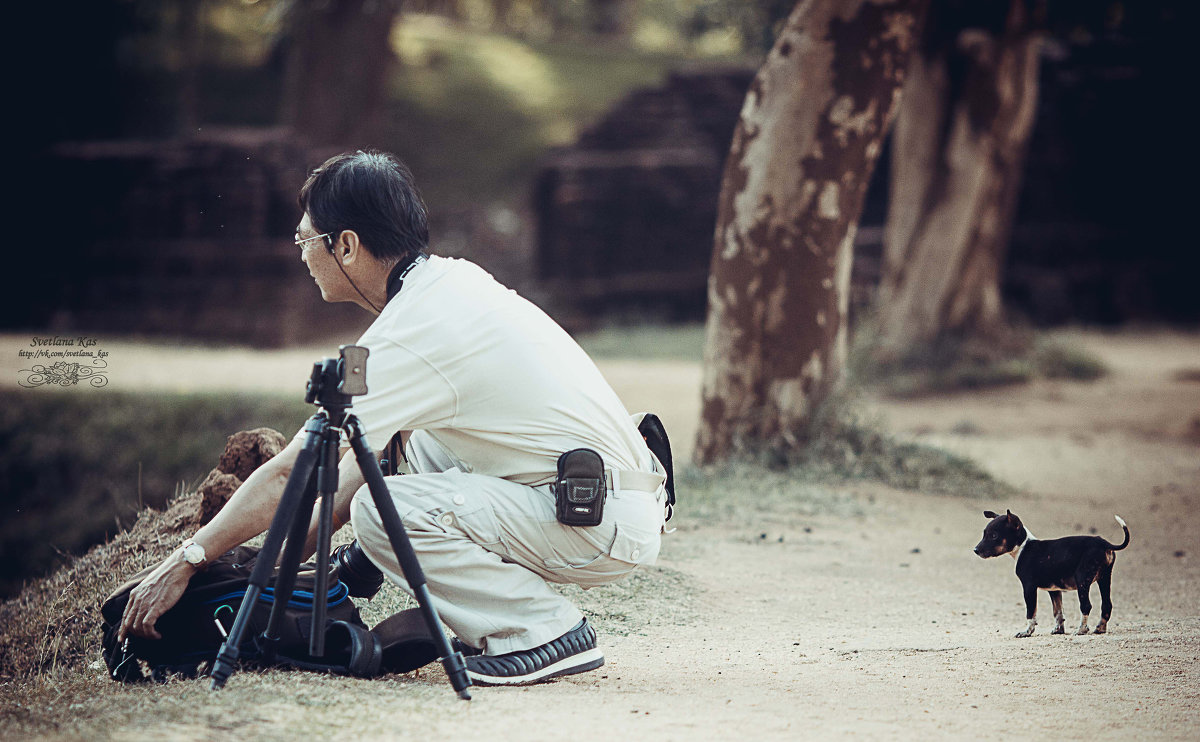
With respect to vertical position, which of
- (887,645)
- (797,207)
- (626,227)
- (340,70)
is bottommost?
(887,645)

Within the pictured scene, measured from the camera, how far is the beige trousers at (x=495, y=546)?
9.22 ft

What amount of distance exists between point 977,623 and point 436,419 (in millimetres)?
2089

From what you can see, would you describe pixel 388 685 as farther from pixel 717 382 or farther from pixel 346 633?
pixel 717 382

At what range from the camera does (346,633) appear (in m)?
2.90

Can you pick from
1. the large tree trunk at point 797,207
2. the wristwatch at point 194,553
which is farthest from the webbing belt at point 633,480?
the large tree trunk at point 797,207

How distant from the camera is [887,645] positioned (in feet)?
11.2

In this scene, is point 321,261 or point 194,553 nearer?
point 194,553

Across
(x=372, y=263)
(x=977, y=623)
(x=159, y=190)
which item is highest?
(x=159, y=190)

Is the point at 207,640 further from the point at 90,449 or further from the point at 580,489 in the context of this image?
the point at 90,449

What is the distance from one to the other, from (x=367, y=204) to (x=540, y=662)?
1.24m

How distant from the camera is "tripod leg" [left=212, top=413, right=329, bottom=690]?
252 centimetres

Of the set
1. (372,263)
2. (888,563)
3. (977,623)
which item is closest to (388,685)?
(372,263)

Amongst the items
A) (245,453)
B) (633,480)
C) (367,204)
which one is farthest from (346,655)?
(245,453)

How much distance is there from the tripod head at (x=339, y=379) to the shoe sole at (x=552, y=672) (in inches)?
29.8
